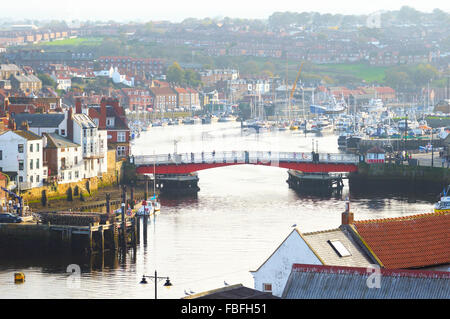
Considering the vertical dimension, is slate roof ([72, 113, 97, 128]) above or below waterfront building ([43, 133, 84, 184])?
above

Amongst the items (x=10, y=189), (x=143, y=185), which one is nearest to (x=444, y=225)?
(x=10, y=189)

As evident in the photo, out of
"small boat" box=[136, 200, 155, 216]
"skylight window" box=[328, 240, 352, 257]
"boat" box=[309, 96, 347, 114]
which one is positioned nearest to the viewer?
"skylight window" box=[328, 240, 352, 257]

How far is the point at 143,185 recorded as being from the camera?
62188 mm

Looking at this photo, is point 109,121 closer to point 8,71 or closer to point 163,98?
point 8,71

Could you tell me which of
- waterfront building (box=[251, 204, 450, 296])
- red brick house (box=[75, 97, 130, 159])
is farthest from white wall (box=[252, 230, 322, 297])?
red brick house (box=[75, 97, 130, 159])

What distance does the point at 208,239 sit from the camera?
151 feet

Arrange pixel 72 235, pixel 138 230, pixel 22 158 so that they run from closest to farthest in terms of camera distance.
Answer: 1. pixel 72 235
2. pixel 138 230
3. pixel 22 158

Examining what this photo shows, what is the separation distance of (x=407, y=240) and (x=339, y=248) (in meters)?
2.10

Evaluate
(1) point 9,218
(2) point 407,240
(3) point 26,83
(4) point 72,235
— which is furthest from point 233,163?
(3) point 26,83

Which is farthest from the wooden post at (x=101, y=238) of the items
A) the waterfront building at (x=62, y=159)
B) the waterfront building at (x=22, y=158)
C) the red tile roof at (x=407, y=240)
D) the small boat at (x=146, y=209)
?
the red tile roof at (x=407, y=240)

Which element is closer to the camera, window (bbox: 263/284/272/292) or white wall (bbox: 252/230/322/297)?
white wall (bbox: 252/230/322/297)

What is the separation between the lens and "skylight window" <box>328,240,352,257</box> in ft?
93.2

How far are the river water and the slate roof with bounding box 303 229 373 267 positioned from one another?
7469 mm

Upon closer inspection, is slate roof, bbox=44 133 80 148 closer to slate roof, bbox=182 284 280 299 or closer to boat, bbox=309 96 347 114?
slate roof, bbox=182 284 280 299
